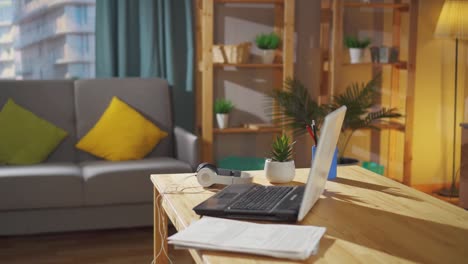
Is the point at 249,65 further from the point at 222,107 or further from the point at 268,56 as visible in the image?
the point at 222,107

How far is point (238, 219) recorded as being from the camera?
1529 mm

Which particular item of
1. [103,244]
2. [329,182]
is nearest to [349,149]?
[103,244]

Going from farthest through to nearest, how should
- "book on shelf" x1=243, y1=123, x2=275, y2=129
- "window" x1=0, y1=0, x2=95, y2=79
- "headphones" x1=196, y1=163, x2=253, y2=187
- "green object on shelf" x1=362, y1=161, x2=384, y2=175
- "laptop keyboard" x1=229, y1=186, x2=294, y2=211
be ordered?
1. "green object on shelf" x1=362, y1=161, x2=384, y2=175
2. "book on shelf" x1=243, y1=123, x2=275, y2=129
3. "window" x1=0, y1=0, x2=95, y2=79
4. "headphones" x1=196, y1=163, x2=253, y2=187
5. "laptop keyboard" x1=229, y1=186, x2=294, y2=211

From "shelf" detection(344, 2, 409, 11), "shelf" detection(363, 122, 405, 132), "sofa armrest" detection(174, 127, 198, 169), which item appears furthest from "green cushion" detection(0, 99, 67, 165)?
"shelf" detection(363, 122, 405, 132)

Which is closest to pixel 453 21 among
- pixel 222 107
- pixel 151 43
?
pixel 222 107

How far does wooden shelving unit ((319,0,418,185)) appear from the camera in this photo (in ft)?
14.3

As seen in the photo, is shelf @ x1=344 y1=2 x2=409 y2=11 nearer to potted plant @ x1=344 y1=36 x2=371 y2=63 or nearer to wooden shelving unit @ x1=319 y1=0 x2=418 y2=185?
wooden shelving unit @ x1=319 y1=0 x2=418 y2=185

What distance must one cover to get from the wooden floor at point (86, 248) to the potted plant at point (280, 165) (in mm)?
1235

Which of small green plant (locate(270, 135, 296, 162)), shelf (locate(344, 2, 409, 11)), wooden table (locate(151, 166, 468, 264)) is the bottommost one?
wooden table (locate(151, 166, 468, 264))

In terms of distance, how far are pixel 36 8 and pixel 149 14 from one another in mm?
773

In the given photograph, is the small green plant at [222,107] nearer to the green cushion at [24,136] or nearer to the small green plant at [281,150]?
the green cushion at [24,136]

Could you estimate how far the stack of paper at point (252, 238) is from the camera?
124cm

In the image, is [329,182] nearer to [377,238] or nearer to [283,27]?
[377,238]

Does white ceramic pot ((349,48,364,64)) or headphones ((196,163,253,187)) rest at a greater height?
white ceramic pot ((349,48,364,64))
